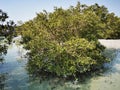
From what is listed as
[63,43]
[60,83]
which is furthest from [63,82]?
[63,43]

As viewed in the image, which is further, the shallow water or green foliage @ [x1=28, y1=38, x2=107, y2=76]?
green foliage @ [x1=28, y1=38, x2=107, y2=76]

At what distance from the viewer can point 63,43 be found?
21.0 m

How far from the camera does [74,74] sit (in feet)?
64.8

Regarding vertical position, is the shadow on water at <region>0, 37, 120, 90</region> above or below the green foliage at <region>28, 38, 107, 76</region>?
below

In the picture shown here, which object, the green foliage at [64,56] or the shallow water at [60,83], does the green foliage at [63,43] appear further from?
the shallow water at [60,83]

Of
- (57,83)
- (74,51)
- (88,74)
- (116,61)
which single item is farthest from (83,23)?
(116,61)

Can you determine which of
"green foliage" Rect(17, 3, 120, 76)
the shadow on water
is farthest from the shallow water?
"green foliage" Rect(17, 3, 120, 76)

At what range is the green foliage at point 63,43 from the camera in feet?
63.7

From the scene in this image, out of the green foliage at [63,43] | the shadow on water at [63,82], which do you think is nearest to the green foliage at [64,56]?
the green foliage at [63,43]

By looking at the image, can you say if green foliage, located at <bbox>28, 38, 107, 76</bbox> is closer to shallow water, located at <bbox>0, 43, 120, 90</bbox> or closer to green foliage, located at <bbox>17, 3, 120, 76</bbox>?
green foliage, located at <bbox>17, 3, 120, 76</bbox>

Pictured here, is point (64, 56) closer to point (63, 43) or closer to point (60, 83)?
point (63, 43)

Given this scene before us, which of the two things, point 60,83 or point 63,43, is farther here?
point 63,43

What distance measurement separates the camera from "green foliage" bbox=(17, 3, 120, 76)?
19.4 m

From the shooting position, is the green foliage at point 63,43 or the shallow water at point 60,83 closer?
the shallow water at point 60,83
